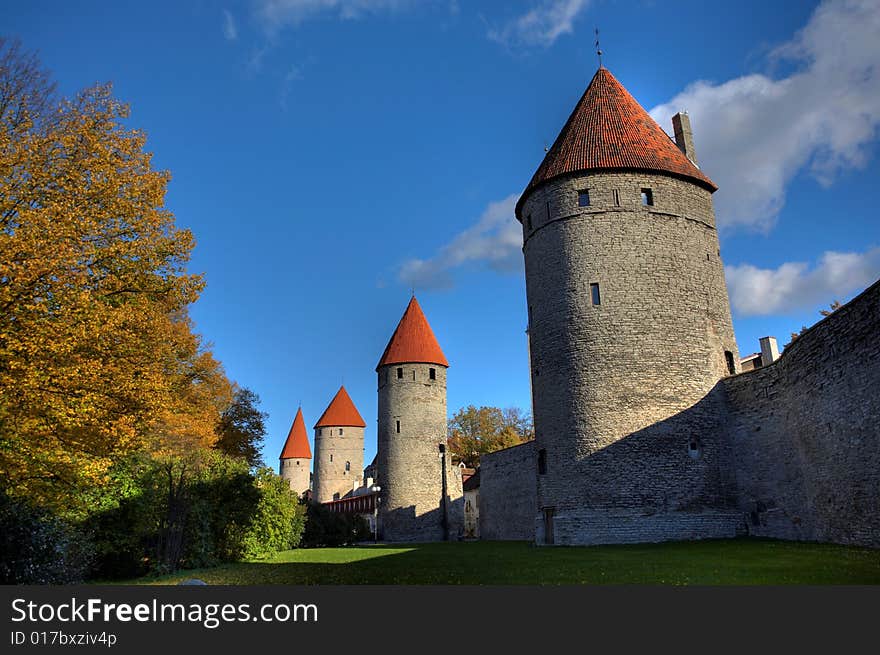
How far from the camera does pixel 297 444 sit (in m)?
64.9

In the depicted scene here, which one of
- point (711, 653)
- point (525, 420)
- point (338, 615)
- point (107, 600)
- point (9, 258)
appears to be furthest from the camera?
point (525, 420)

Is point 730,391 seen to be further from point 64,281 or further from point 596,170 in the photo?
point 64,281

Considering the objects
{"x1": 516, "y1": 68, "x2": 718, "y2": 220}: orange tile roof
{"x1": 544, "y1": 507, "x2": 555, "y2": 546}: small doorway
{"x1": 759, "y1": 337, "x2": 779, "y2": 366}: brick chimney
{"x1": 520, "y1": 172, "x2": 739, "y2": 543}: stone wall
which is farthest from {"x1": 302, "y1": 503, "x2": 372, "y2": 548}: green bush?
{"x1": 759, "y1": 337, "x2": 779, "y2": 366}: brick chimney

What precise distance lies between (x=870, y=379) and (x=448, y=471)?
92.1ft

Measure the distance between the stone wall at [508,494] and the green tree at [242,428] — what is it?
1141 cm

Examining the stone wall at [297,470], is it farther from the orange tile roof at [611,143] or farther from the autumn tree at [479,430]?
the orange tile roof at [611,143]

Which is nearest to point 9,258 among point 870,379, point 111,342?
point 111,342

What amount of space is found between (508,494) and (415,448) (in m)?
8.85

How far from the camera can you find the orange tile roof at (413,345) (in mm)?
38656

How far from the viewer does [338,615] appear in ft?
17.1

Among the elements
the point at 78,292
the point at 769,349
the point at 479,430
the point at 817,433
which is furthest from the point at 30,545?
the point at 479,430

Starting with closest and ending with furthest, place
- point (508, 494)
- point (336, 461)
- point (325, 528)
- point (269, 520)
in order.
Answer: point (269, 520) < point (508, 494) < point (325, 528) < point (336, 461)

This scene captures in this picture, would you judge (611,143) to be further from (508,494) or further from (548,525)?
(508,494)

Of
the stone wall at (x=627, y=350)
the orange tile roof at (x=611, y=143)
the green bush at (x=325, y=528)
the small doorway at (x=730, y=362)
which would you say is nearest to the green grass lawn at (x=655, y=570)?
the stone wall at (x=627, y=350)
